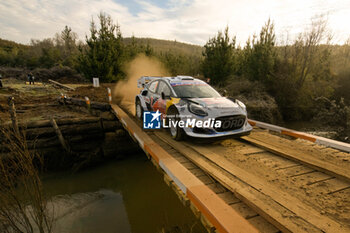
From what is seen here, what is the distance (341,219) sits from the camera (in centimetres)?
219

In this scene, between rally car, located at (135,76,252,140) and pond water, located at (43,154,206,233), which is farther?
pond water, located at (43,154,206,233)

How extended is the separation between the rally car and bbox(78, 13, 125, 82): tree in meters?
13.5

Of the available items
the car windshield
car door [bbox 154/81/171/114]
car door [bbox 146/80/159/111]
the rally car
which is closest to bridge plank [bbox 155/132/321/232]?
the rally car

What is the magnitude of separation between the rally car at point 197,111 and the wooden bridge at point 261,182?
45cm

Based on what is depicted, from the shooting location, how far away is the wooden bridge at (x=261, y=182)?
2174mm

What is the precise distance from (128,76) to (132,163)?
1150 cm

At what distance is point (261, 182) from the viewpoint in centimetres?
296

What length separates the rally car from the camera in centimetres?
423

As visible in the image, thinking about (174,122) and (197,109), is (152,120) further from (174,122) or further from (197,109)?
(197,109)

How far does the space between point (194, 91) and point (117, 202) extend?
4814mm

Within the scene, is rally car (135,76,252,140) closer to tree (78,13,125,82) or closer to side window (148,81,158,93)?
side window (148,81,158,93)

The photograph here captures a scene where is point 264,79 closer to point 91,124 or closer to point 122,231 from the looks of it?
point 91,124

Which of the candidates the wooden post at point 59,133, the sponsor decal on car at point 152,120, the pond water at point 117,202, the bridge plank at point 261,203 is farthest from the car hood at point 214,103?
the wooden post at point 59,133

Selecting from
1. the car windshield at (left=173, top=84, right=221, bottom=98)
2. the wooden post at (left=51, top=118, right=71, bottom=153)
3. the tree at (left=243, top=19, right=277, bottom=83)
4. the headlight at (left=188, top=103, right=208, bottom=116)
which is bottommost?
the wooden post at (left=51, top=118, right=71, bottom=153)
